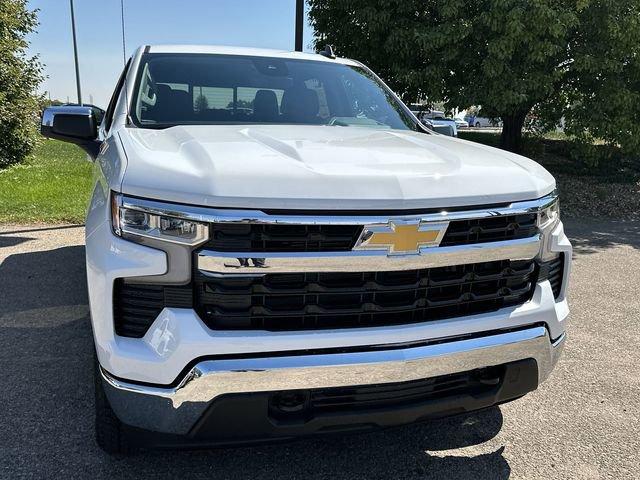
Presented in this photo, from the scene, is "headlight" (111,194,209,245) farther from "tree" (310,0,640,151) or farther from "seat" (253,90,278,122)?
"tree" (310,0,640,151)

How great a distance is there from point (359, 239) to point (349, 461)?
1.18 metres

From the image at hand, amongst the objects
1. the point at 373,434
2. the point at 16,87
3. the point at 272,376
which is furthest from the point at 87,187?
the point at 272,376

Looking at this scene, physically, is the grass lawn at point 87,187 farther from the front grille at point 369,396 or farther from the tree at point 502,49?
the front grille at point 369,396

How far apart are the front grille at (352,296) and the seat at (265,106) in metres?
1.57

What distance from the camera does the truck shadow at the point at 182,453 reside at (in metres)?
2.46

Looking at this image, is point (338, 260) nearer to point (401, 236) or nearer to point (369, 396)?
point (401, 236)

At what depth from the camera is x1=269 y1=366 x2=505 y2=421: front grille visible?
A: 78.7 inches

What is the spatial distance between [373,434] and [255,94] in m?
2.06

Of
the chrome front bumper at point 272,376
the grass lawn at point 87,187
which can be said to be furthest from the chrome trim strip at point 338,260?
the grass lawn at point 87,187

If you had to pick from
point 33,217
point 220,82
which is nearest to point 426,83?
point 33,217

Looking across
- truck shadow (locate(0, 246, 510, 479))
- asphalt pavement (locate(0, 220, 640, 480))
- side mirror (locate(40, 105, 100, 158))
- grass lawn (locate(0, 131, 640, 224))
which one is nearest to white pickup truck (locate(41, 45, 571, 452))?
truck shadow (locate(0, 246, 510, 479))

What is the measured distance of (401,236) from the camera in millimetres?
1975

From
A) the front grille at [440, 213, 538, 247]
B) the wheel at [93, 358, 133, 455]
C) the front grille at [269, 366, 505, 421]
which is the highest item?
the front grille at [440, 213, 538, 247]

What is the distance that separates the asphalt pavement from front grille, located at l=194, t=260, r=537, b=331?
0.77m
